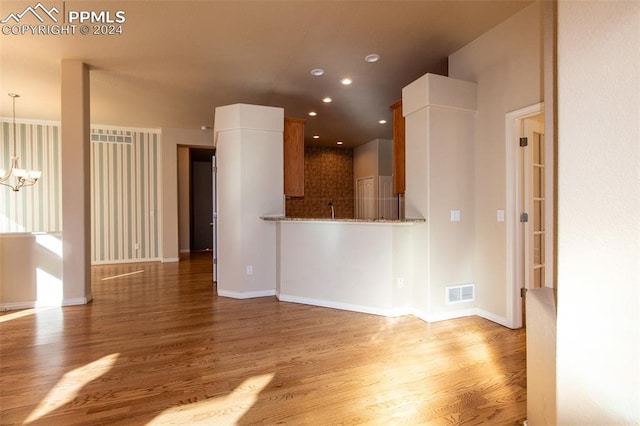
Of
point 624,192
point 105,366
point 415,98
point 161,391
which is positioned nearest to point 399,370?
point 161,391

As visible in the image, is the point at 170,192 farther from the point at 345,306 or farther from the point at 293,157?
the point at 345,306

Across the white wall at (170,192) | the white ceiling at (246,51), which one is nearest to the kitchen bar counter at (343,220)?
the white ceiling at (246,51)

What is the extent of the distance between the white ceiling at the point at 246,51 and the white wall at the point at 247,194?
2.26 ft

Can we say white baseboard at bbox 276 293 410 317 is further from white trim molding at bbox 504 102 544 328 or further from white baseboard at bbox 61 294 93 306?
white baseboard at bbox 61 294 93 306

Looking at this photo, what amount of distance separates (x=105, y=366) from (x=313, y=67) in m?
3.87

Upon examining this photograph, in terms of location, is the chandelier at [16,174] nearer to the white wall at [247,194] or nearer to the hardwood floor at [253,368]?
the hardwood floor at [253,368]

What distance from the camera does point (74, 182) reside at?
391 cm

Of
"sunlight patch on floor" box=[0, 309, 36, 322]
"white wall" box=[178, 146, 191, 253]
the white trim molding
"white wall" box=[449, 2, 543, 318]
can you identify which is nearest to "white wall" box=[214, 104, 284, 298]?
"sunlight patch on floor" box=[0, 309, 36, 322]

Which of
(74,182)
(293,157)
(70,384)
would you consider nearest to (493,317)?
(293,157)

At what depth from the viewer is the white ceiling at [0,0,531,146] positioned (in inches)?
114

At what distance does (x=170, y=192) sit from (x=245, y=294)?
4153 mm

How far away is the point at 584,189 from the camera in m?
1.08

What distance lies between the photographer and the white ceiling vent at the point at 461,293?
3400 mm

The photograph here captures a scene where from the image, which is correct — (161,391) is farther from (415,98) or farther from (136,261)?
(136,261)
